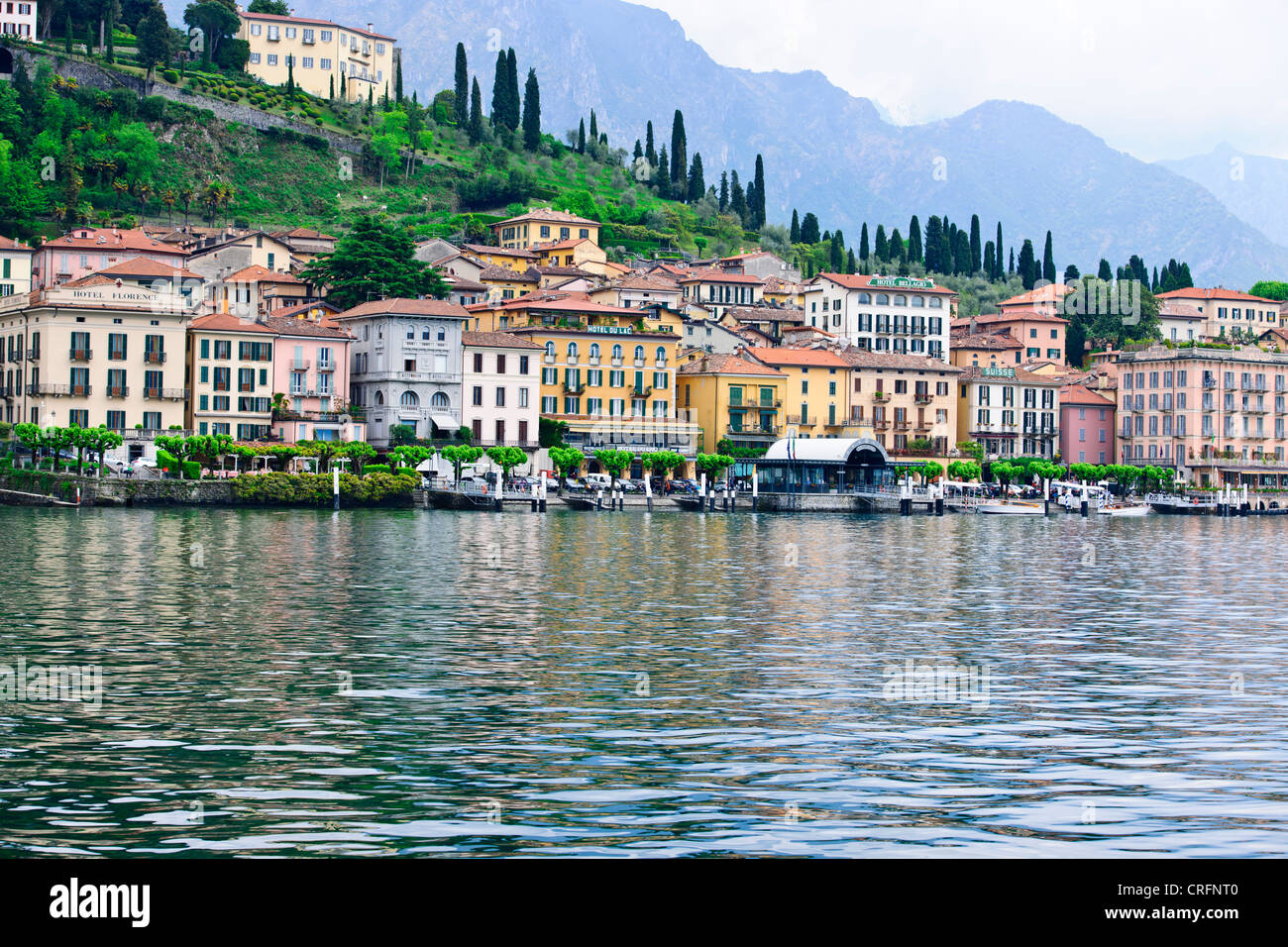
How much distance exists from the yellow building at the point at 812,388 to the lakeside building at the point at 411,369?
28588mm

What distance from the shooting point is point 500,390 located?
372 ft

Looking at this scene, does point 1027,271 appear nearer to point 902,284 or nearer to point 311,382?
point 902,284

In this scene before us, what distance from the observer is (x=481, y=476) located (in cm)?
10688

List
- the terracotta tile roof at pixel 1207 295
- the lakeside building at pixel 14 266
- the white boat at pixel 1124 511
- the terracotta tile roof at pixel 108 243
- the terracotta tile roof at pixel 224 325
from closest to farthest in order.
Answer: the terracotta tile roof at pixel 224 325
the white boat at pixel 1124 511
the lakeside building at pixel 14 266
the terracotta tile roof at pixel 108 243
the terracotta tile roof at pixel 1207 295

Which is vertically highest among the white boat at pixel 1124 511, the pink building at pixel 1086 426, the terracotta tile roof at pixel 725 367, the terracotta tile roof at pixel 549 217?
the terracotta tile roof at pixel 549 217

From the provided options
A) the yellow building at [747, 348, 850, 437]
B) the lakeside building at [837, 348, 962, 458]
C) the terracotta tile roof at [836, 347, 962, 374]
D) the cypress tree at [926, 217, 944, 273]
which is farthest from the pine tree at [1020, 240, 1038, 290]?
the yellow building at [747, 348, 850, 437]

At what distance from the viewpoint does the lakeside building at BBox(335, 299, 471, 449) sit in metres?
110

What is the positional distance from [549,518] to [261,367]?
87.2 ft

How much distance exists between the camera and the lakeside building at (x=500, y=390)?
11244cm

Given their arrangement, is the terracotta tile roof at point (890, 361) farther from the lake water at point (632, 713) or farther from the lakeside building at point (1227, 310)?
the lake water at point (632, 713)

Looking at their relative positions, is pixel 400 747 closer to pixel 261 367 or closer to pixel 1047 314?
pixel 261 367

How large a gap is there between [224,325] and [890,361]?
57.2m

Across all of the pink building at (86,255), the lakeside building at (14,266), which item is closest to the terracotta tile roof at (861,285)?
the pink building at (86,255)
